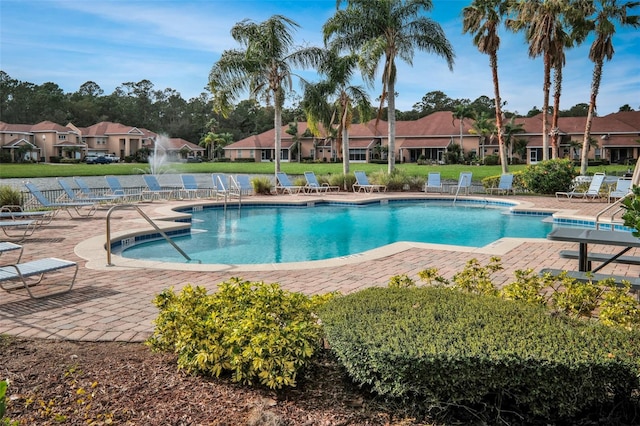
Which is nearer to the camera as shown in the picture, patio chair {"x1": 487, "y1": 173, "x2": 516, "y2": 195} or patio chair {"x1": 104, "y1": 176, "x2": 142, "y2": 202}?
patio chair {"x1": 104, "y1": 176, "x2": 142, "y2": 202}

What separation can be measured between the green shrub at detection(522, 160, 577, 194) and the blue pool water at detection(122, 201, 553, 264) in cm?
387

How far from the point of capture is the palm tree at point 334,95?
23812 millimetres

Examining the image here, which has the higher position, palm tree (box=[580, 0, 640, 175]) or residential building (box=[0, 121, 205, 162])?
palm tree (box=[580, 0, 640, 175])

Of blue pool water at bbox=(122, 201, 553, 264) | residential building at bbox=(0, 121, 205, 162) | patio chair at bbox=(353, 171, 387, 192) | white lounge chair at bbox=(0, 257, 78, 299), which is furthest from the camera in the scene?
residential building at bbox=(0, 121, 205, 162)

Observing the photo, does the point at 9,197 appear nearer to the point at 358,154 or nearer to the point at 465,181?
the point at 465,181

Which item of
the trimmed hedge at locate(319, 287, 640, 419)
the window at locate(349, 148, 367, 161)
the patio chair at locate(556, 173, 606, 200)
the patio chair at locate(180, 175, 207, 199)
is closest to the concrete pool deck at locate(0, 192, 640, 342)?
the trimmed hedge at locate(319, 287, 640, 419)

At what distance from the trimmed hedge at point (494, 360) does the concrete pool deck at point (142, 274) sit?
2.24 metres

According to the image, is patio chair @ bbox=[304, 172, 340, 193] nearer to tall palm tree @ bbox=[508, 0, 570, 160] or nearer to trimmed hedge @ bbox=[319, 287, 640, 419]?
tall palm tree @ bbox=[508, 0, 570, 160]

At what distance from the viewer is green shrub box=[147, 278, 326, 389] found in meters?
3.26

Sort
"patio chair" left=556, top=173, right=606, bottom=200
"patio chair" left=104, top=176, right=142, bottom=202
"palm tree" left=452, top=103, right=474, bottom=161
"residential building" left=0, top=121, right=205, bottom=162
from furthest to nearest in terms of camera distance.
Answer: "residential building" left=0, top=121, right=205, bottom=162
"palm tree" left=452, top=103, right=474, bottom=161
"patio chair" left=556, top=173, right=606, bottom=200
"patio chair" left=104, top=176, right=142, bottom=202

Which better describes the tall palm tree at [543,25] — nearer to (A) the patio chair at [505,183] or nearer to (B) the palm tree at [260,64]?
(A) the patio chair at [505,183]

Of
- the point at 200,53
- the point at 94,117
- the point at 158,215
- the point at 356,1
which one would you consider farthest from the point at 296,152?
the point at 158,215

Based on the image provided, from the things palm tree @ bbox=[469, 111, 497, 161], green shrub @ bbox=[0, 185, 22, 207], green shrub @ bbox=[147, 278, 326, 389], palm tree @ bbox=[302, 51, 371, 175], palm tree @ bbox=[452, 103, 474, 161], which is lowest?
green shrub @ bbox=[147, 278, 326, 389]

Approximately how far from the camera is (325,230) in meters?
13.5
